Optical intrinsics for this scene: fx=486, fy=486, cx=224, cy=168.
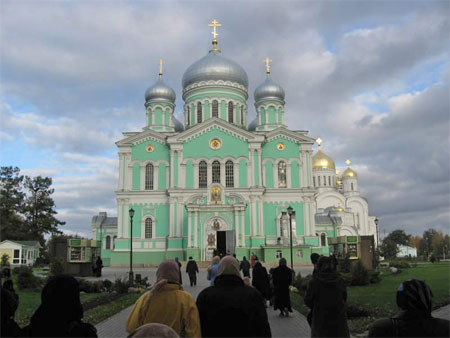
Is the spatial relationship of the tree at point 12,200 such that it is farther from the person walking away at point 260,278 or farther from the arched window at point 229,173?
the person walking away at point 260,278

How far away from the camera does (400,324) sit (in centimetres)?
442

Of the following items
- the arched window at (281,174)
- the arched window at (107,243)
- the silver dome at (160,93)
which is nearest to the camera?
the arched window at (281,174)

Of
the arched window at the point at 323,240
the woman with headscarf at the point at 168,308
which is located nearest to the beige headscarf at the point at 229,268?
the woman with headscarf at the point at 168,308

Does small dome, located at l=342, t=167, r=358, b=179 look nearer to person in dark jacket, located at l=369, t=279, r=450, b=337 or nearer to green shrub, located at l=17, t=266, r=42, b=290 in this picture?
green shrub, located at l=17, t=266, r=42, b=290

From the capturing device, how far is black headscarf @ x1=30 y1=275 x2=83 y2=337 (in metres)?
4.74

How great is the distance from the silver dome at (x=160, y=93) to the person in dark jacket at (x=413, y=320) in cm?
4877

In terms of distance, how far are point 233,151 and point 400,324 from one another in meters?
42.2

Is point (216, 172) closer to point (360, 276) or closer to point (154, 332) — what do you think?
point (360, 276)

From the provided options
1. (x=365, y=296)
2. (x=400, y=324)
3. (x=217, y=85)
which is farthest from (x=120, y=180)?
(x=400, y=324)

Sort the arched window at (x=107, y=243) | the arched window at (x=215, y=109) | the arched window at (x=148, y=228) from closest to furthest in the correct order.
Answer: the arched window at (x=148, y=228)
the arched window at (x=215, y=109)
the arched window at (x=107, y=243)

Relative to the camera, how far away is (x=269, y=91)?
52.3 m

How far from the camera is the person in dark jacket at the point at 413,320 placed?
4.38m

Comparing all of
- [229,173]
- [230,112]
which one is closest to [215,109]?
[230,112]

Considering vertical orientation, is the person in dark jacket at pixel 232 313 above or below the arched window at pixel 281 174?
below
